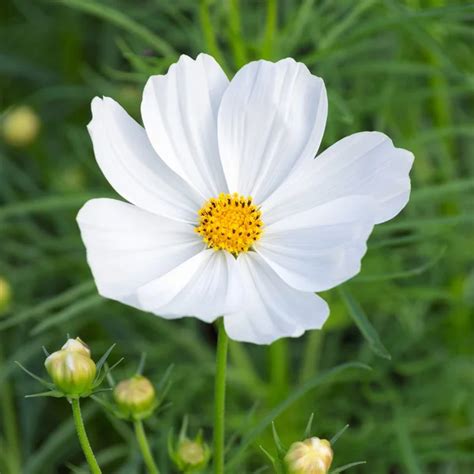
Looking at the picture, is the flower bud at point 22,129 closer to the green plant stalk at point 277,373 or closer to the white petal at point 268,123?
the green plant stalk at point 277,373

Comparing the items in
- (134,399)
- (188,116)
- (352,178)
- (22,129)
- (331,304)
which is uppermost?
(22,129)

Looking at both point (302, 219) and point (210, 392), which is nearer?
point (302, 219)

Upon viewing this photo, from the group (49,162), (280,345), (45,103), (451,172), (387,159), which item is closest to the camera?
(387,159)

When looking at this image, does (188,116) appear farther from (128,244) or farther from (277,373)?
(277,373)

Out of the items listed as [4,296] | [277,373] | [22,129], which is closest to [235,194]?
[277,373]

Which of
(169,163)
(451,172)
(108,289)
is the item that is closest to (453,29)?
(451,172)

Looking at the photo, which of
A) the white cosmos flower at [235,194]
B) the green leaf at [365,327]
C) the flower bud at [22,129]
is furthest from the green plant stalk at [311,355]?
the flower bud at [22,129]

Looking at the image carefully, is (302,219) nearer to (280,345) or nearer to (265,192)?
(265,192)
